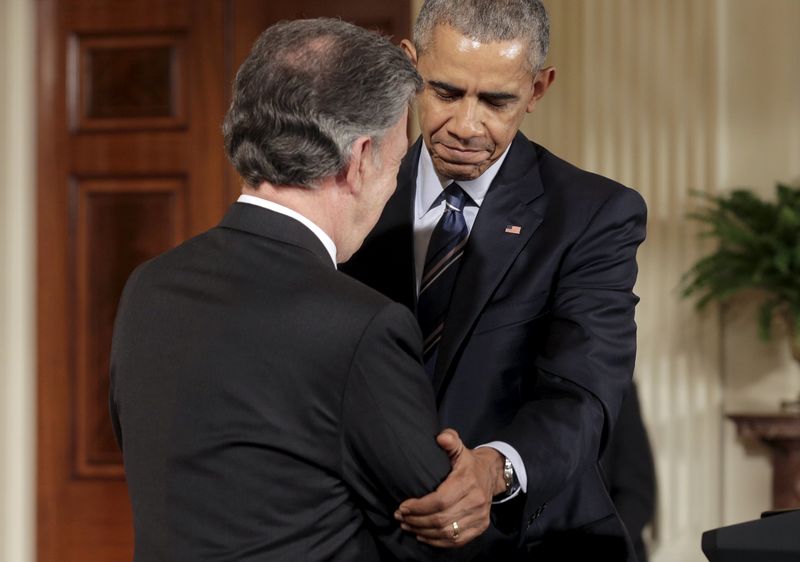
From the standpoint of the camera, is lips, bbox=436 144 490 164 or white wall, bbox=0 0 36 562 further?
white wall, bbox=0 0 36 562

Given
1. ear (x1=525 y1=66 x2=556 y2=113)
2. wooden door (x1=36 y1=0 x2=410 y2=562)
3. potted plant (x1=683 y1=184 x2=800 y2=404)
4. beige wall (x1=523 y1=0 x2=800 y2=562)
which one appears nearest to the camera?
ear (x1=525 y1=66 x2=556 y2=113)

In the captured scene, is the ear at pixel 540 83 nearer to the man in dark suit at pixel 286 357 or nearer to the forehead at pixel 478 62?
the forehead at pixel 478 62

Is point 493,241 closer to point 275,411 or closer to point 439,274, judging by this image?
point 439,274

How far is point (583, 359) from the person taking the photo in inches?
76.3

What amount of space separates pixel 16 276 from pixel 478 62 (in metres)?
3.85

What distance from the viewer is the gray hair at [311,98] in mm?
1529

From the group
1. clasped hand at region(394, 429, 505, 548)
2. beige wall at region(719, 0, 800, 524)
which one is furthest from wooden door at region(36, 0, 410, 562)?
clasped hand at region(394, 429, 505, 548)

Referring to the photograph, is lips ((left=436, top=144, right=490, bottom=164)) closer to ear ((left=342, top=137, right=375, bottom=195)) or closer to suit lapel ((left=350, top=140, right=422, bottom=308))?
suit lapel ((left=350, top=140, right=422, bottom=308))

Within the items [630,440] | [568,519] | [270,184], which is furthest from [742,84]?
[270,184]

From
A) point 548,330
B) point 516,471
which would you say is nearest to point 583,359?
point 548,330

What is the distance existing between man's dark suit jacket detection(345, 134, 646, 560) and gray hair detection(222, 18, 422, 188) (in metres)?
0.50

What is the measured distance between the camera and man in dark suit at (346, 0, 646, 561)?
192 centimetres

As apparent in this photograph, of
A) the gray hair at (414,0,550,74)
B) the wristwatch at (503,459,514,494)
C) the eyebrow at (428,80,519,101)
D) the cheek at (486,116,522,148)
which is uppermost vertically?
the gray hair at (414,0,550,74)

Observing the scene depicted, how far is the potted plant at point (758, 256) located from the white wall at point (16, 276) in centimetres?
291
